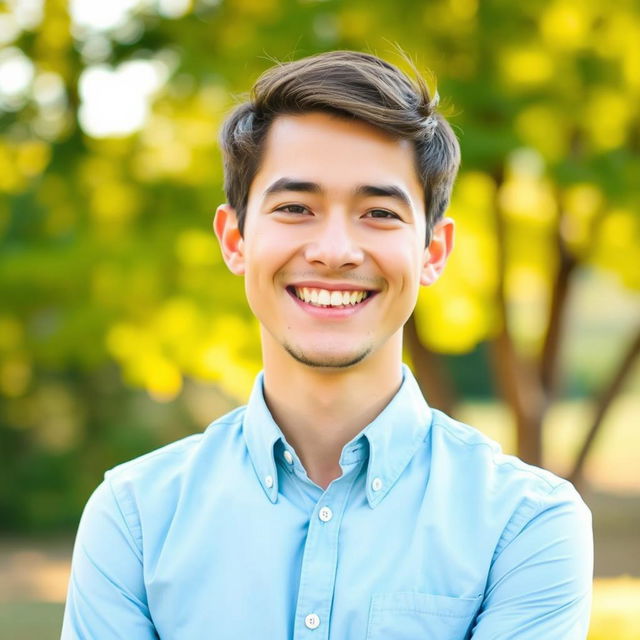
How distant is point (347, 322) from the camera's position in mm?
2033

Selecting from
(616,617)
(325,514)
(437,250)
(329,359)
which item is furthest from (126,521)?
(616,617)

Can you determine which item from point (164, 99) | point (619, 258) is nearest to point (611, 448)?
point (619, 258)

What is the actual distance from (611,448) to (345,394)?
981 inches

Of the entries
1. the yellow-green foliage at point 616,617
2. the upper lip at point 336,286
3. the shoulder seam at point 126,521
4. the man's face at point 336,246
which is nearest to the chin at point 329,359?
the man's face at point 336,246

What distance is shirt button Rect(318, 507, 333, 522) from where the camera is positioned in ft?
6.47

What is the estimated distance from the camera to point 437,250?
2.31 m

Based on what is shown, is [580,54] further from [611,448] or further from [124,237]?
[611,448]

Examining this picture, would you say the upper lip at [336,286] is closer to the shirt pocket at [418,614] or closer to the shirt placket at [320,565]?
the shirt placket at [320,565]

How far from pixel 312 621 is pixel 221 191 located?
19.8ft

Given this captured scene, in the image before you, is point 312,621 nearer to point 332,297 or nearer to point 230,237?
point 332,297

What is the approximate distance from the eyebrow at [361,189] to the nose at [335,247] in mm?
66

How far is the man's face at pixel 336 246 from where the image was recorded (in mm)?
2012

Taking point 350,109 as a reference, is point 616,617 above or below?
below

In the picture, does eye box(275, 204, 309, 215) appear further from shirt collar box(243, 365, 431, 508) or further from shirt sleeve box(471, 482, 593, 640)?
shirt sleeve box(471, 482, 593, 640)
